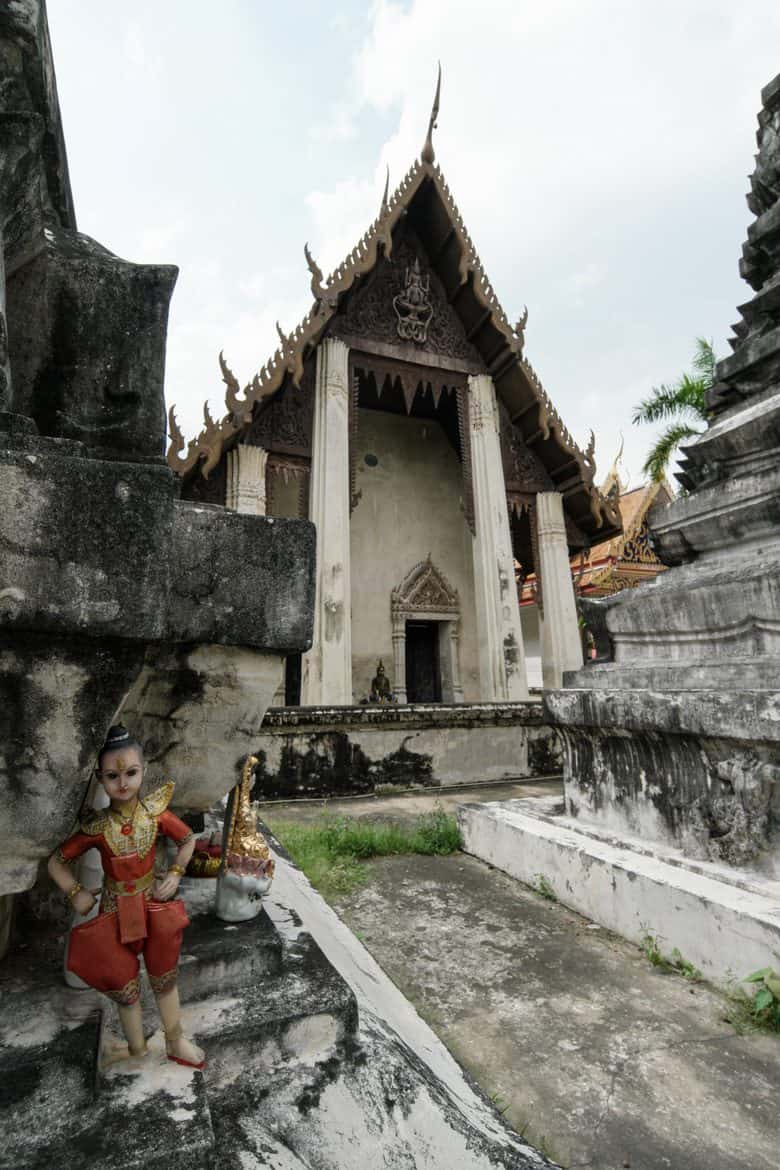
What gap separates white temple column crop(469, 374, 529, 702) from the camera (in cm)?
791

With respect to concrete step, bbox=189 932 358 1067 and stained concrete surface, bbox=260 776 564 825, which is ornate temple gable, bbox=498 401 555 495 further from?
concrete step, bbox=189 932 358 1067

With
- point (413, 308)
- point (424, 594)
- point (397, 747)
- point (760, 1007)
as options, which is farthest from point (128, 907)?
point (424, 594)

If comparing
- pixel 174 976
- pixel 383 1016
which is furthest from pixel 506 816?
pixel 174 976

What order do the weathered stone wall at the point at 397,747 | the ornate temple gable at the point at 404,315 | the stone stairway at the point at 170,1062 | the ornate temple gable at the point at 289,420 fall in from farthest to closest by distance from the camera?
the ornate temple gable at the point at 404,315 → the ornate temple gable at the point at 289,420 → the weathered stone wall at the point at 397,747 → the stone stairway at the point at 170,1062

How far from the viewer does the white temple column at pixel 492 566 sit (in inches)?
312

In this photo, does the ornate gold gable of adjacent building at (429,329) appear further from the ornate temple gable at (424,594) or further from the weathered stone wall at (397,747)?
the weathered stone wall at (397,747)

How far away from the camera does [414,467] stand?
10.4 metres

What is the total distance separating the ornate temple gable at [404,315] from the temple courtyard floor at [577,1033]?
7.40 meters

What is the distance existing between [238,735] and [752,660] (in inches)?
65.3

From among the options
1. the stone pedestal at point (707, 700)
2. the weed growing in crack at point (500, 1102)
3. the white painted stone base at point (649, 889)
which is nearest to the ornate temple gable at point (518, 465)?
the stone pedestal at point (707, 700)

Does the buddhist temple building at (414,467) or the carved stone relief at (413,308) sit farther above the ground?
the carved stone relief at (413,308)

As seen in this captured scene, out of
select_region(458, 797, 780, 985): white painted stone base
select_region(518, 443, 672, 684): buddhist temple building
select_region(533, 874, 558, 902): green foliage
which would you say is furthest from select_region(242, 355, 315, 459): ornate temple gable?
select_region(533, 874, 558, 902): green foliage

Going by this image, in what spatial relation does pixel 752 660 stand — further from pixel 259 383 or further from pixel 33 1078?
pixel 259 383

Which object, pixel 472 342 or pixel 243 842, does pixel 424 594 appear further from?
pixel 243 842
